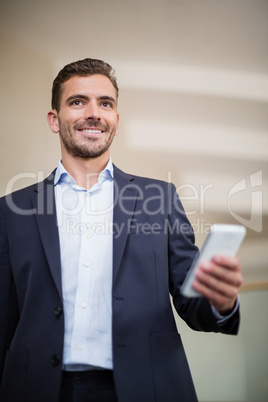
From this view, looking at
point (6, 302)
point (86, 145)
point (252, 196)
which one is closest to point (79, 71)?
point (86, 145)

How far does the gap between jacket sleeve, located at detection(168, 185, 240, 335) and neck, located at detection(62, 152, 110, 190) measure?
283mm

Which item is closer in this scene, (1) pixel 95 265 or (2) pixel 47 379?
(2) pixel 47 379

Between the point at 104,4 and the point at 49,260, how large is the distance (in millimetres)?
1593

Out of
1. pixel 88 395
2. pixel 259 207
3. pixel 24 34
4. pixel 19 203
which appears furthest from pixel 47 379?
pixel 24 34

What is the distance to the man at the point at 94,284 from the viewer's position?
1214mm

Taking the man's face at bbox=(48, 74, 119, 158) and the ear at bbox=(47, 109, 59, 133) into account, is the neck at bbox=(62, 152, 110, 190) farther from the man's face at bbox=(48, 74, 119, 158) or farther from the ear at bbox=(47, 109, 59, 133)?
the ear at bbox=(47, 109, 59, 133)

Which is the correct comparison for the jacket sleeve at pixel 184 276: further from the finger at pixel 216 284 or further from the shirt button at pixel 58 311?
the shirt button at pixel 58 311

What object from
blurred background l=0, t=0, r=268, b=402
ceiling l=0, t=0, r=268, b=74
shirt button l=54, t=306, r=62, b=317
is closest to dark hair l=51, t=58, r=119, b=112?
blurred background l=0, t=0, r=268, b=402

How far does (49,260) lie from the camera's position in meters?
1.27

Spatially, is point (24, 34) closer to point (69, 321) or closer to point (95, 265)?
point (95, 265)

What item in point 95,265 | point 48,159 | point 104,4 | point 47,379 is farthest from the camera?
point 104,4

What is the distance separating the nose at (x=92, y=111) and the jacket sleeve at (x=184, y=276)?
38 centimetres

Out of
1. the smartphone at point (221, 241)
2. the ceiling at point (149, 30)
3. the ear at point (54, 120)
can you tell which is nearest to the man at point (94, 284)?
the ear at point (54, 120)

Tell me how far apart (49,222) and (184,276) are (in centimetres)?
47
